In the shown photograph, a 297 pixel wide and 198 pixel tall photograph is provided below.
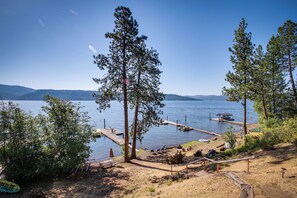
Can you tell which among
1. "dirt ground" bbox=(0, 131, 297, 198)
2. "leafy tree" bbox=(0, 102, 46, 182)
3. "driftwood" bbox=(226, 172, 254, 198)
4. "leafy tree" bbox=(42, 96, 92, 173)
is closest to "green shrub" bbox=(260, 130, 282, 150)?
"dirt ground" bbox=(0, 131, 297, 198)

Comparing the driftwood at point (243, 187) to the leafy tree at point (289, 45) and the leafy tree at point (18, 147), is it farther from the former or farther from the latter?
the leafy tree at point (289, 45)

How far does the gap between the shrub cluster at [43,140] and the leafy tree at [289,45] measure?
2373 centimetres

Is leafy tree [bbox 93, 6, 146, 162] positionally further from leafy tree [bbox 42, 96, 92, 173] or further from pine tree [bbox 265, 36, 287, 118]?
pine tree [bbox 265, 36, 287, 118]

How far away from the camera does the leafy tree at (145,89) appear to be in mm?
14984

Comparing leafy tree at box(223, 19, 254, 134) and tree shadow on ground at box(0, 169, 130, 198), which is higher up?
leafy tree at box(223, 19, 254, 134)

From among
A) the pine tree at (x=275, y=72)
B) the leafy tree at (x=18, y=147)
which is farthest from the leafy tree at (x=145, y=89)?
the pine tree at (x=275, y=72)

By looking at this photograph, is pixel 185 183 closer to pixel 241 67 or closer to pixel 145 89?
pixel 145 89

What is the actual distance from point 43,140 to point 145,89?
28.9 feet

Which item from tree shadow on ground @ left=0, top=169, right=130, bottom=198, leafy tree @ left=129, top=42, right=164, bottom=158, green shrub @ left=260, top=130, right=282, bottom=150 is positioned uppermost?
leafy tree @ left=129, top=42, right=164, bottom=158

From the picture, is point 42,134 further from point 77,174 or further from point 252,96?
point 252,96

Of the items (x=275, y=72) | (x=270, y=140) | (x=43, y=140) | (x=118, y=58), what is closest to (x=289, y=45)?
(x=275, y=72)

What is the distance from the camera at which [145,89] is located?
1548 cm

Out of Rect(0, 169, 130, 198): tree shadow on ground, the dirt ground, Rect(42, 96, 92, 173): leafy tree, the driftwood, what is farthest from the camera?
Rect(42, 96, 92, 173): leafy tree

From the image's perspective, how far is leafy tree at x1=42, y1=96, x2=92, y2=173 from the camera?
1129 cm
